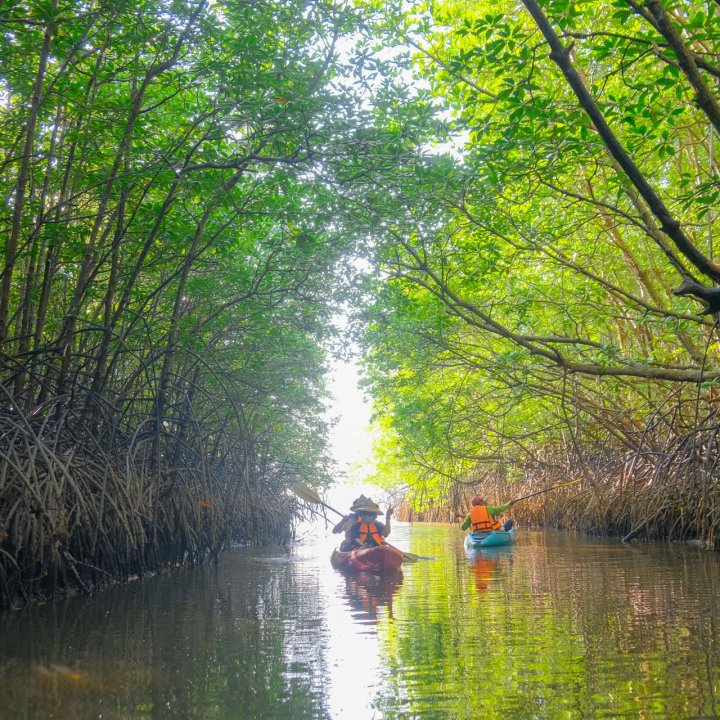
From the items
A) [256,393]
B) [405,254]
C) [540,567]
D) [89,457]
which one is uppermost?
[405,254]

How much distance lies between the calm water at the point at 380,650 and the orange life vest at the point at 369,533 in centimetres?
212

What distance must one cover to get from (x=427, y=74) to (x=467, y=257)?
93.2 inches

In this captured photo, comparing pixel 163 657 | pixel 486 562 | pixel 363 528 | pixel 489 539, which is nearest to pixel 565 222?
pixel 486 562

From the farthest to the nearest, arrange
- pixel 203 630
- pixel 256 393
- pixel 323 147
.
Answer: pixel 256 393 → pixel 323 147 → pixel 203 630

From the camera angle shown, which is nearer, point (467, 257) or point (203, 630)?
point (203, 630)

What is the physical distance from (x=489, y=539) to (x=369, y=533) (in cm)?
261

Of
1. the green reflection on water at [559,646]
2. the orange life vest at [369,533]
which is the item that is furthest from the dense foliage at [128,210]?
the green reflection on water at [559,646]

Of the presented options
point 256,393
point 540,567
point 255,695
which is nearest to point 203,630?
point 255,695

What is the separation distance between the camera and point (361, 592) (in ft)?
20.5

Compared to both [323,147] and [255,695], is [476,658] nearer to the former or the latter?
[255,695]

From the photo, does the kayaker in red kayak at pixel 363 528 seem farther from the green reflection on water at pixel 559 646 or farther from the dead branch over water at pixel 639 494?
the dead branch over water at pixel 639 494

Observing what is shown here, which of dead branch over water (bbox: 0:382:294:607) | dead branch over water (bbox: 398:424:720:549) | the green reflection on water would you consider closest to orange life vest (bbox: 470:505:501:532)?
dead branch over water (bbox: 398:424:720:549)

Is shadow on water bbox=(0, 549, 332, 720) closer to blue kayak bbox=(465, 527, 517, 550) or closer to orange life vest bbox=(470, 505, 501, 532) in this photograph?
blue kayak bbox=(465, 527, 517, 550)

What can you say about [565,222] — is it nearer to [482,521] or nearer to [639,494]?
[639,494]
